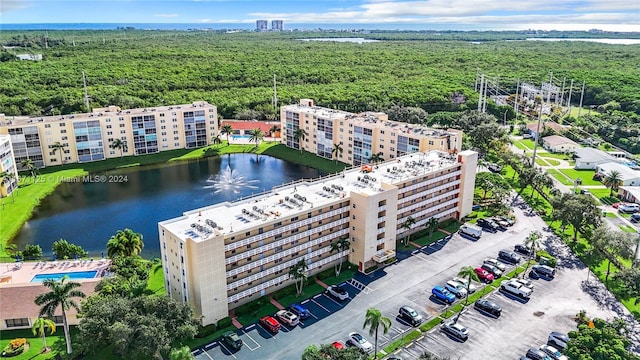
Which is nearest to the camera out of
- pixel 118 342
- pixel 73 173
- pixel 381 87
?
pixel 118 342

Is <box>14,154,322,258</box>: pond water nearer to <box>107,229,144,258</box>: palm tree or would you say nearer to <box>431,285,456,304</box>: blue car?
<box>107,229,144,258</box>: palm tree

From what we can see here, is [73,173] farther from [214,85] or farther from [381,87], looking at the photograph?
[381,87]

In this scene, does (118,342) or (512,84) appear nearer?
(118,342)

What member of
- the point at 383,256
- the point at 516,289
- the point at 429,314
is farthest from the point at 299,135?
the point at 429,314

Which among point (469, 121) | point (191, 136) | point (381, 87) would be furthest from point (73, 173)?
point (381, 87)

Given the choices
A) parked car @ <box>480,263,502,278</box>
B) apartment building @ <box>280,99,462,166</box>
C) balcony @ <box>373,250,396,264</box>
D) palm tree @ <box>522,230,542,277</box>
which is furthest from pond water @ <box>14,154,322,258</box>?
palm tree @ <box>522,230,542,277</box>

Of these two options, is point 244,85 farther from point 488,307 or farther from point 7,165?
point 488,307

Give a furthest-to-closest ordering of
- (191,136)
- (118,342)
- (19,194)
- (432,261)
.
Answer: (191,136)
(19,194)
(432,261)
(118,342)
